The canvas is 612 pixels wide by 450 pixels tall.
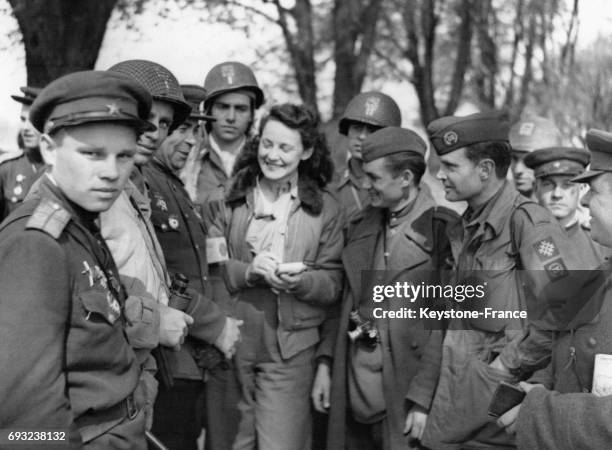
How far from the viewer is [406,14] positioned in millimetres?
12961

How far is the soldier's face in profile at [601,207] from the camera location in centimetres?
313

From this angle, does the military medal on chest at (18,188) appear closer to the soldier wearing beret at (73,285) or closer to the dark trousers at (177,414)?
the dark trousers at (177,414)

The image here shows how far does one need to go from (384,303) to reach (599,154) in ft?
6.34

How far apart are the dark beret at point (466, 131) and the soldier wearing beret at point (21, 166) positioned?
3.24 metres

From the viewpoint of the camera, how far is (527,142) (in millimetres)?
6707

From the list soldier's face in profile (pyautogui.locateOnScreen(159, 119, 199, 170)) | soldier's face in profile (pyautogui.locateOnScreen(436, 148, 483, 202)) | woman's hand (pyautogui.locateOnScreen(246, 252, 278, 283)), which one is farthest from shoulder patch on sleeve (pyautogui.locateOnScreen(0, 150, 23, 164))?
soldier's face in profile (pyautogui.locateOnScreen(436, 148, 483, 202))

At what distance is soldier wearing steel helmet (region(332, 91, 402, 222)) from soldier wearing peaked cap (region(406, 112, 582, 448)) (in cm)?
145

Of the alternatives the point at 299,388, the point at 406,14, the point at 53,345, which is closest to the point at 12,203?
the point at 299,388

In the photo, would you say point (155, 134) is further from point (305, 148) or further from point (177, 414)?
point (177, 414)

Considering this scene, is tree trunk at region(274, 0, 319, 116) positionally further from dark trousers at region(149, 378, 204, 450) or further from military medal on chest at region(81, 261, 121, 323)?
military medal on chest at region(81, 261, 121, 323)

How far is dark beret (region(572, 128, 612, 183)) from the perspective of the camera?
10.4 feet

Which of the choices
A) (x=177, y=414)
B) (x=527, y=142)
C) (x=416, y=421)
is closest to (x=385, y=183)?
(x=416, y=421)

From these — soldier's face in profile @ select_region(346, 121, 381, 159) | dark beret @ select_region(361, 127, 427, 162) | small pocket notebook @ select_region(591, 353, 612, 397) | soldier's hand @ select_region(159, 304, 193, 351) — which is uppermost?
soldier's face in profile @ select_region(346, 121, 381, 159)

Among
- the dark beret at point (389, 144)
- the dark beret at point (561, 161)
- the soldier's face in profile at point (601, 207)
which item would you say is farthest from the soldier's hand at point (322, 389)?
the soldier's face in profile at point (601, 207)
